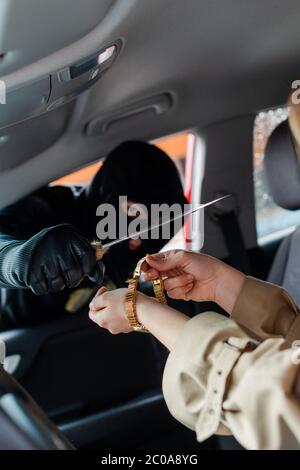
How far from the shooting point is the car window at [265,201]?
153 centimetres

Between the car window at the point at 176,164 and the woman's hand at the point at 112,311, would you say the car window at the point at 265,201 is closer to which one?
the car window at the point at 176,164

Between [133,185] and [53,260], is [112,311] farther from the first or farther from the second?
[133,185]

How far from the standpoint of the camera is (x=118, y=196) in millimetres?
1246

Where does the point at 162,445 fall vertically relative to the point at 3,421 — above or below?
below

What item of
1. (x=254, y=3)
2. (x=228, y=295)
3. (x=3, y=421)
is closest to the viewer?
(x=3, y=421)

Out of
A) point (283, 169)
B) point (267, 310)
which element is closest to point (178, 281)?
point (267, 310)

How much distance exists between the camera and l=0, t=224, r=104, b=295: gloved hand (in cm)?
96

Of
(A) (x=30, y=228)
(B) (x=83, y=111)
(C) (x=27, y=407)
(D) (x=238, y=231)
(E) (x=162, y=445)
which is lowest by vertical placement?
(E) (x=162, y=445)

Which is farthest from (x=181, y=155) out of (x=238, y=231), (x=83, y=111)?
(x=83, y=111)

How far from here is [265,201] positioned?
160 centimetres

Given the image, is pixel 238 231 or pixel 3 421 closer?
pixel 3 421

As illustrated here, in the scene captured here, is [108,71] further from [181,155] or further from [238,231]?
[238,231]

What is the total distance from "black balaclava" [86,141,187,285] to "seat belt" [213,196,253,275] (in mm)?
249
